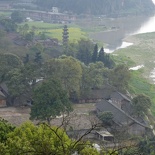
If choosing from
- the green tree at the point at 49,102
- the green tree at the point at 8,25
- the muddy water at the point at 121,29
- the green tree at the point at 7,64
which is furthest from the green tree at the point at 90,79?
the green tree at the point at 8,25

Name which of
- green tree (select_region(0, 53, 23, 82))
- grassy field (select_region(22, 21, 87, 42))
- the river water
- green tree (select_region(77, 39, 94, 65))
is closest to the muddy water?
the river water

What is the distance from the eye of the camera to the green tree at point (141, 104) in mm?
23891

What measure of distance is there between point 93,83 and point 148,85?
8.60 meters

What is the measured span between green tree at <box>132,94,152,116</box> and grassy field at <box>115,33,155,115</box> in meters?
4.35

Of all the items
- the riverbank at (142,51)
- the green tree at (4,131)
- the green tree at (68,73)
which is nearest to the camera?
the green tree at (4,131)

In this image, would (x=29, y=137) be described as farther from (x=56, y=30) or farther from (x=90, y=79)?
(x=56, y=30)

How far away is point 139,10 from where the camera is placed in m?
95.3

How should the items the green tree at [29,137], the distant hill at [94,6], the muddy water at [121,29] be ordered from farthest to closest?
the distant hill at [94,6] < the muddy water at [121,29] < the green tree at [29,137]

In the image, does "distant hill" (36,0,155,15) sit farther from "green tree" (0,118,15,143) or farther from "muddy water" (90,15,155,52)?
"green tree" (0,118,15,143)

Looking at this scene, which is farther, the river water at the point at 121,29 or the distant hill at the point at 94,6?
the distant hill at the point at 94,6

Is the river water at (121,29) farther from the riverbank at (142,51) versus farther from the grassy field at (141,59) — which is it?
the grassy field at (141,59)

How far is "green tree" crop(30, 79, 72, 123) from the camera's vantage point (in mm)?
21438

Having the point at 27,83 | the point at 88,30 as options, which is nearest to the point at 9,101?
the point at 27,83

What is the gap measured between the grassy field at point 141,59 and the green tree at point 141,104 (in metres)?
4.35
